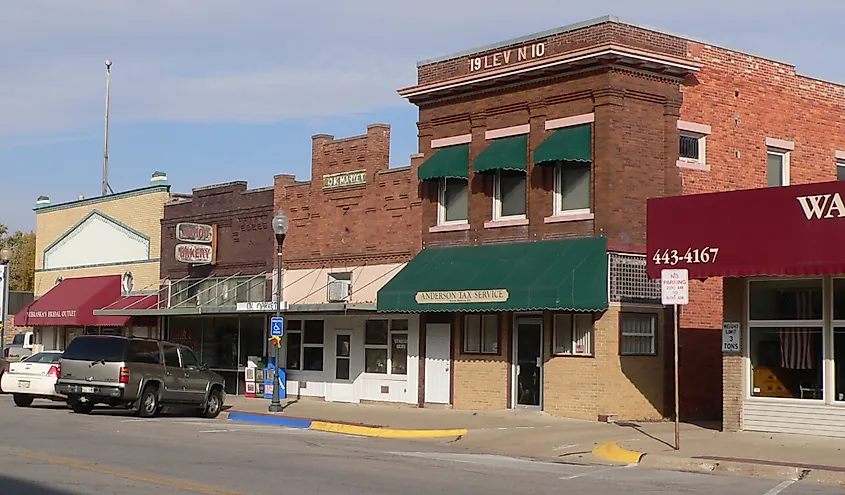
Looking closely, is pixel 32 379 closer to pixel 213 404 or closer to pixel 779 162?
pixel 213 404

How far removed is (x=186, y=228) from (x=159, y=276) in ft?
12.6

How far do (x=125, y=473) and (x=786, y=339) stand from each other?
1209 centimetres

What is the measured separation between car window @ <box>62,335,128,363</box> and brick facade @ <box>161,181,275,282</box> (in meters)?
9.21

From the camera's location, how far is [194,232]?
3562cm


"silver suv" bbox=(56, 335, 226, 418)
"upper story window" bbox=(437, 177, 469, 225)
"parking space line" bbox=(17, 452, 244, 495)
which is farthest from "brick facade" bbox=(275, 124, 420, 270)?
"parking space line" bbox=(17, 452, 244, 495)

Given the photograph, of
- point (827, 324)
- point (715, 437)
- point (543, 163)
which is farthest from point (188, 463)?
point (543, 163)

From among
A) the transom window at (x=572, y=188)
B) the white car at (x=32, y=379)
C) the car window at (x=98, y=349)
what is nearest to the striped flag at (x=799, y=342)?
the transom window at (x=572, y=188)

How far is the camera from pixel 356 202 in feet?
103

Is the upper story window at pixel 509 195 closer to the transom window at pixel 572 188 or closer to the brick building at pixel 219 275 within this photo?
the transom window at pixel 572 188

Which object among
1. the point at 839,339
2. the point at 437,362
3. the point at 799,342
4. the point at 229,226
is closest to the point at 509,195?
the point at 437,362

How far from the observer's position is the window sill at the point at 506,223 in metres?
26.8

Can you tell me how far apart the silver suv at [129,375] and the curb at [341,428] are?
1.24 metres

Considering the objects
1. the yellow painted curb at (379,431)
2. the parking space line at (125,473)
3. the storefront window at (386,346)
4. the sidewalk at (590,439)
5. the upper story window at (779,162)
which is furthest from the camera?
the storefront window at (386,346)

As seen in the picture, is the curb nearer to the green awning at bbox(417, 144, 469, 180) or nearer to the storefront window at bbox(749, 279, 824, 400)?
the storefront window at bbox(749, 279, 824, 400)
